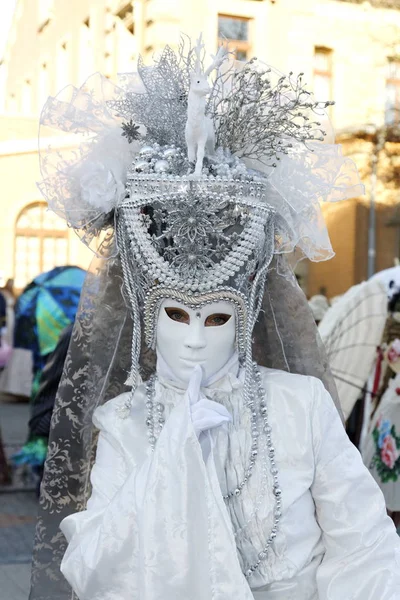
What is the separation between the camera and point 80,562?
1.99 m

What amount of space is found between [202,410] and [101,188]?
646 millimetres

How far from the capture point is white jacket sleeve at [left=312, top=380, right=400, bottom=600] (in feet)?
6.57

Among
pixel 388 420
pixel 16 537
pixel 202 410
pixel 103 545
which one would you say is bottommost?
pixel 16 537

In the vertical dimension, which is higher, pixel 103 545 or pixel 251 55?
pixel 251 55

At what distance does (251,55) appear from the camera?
16.4m

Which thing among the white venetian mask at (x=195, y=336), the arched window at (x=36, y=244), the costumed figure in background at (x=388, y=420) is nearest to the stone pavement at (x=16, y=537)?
the costumed figure in background at (x=388, y=420)

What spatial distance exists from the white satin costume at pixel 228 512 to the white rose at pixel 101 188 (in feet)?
1.61

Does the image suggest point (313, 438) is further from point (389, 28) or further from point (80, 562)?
point (389, 28)

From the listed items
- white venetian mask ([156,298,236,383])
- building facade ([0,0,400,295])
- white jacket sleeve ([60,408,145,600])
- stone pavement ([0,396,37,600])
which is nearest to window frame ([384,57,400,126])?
building facade ([0,0,400,295])

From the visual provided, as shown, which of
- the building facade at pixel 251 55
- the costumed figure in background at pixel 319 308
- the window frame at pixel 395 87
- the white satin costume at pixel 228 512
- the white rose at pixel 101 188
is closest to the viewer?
the white satin costume at pixel 228 512

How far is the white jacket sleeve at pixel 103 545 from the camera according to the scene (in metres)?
1.94

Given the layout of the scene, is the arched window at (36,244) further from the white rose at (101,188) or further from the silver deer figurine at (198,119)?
the silver deer figurine at (198,119)

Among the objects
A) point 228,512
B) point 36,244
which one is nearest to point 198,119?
point 228,512

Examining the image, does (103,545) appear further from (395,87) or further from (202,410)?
(395,87)
